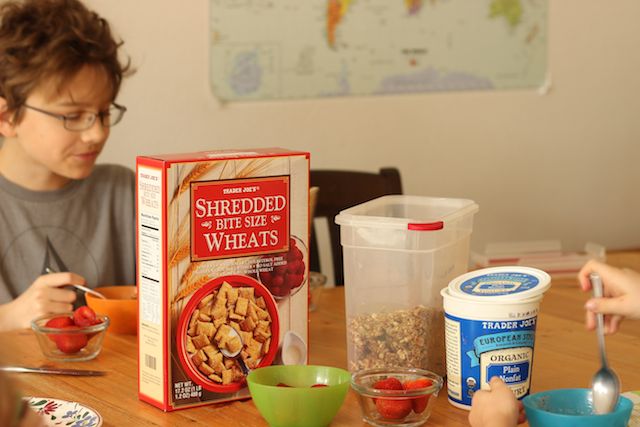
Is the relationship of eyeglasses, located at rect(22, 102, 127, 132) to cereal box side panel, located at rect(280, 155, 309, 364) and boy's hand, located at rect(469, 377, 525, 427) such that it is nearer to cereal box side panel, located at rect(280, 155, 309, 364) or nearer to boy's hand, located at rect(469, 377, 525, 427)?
cereal box side panel, located at rect(280, 155, 309, 364)

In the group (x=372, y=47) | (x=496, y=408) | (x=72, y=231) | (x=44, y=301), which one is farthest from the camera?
(x=372, y=47)

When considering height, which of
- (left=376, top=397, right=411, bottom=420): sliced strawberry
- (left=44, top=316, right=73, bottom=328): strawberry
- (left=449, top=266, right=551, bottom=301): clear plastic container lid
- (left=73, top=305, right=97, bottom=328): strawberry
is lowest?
(left=376, top=397, right=411, bottom=420): sliced strawberry

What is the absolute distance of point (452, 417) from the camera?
122 cm

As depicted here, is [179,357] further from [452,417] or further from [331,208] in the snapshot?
[331,208]

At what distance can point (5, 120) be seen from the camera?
6.53ft

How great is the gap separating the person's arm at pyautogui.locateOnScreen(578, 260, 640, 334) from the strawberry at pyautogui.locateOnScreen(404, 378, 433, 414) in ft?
0.70

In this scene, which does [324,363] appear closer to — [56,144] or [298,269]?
[298,269]

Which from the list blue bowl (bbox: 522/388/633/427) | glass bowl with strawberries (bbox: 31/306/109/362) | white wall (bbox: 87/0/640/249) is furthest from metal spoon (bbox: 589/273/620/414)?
white wall (bbox: 87/0/640/249)

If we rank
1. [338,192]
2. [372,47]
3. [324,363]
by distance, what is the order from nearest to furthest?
[324,363] → [338,192] → [372,47]

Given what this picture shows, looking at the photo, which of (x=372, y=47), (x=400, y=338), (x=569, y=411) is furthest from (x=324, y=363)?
(x=372, y=47)

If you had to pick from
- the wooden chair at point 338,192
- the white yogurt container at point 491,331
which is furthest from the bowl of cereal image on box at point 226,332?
the wooden chair at point 338,192

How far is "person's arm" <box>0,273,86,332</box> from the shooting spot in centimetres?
164

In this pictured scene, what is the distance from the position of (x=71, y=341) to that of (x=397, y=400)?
0.54 metres

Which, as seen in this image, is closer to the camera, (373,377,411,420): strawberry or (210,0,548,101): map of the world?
(373,377,411,420): strawberry
